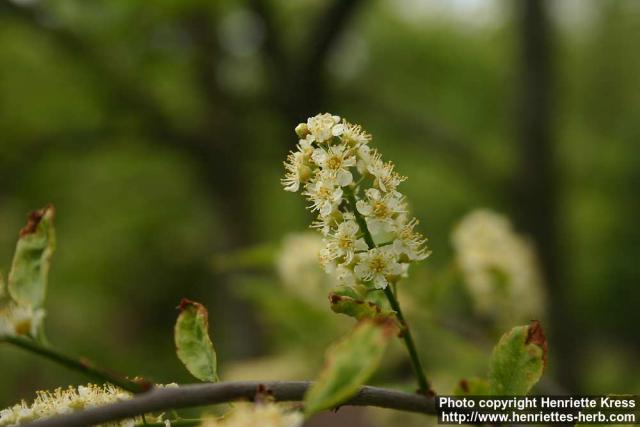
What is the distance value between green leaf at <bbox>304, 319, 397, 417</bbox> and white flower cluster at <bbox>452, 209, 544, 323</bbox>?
4.89ft

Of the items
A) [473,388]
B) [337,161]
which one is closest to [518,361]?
[473,388]

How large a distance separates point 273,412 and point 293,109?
3.64 meters

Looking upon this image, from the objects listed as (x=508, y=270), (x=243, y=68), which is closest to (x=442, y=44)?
(x=243, y=68)

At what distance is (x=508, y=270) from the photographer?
2.13m

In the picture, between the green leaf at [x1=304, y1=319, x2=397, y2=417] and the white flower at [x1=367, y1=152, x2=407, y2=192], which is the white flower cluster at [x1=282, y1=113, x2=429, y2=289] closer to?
the white flower at [x1=367, y1=152, x2=407, y2=192]

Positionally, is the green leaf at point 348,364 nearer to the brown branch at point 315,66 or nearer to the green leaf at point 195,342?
the green leaf at point 195,342

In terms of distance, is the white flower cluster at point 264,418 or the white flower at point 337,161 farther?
the white flower at point 337,161

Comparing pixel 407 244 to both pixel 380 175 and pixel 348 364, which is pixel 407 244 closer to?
pixel 380 175

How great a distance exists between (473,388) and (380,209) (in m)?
0.22

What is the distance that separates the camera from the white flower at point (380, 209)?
0.84m

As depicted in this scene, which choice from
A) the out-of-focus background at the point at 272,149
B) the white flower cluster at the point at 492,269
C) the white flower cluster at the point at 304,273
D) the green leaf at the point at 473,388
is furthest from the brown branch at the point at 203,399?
the white flower cluster at the point at 304,273

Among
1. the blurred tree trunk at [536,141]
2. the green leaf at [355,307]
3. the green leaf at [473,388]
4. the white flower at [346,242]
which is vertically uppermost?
the blurred tree trunk at [536,141]

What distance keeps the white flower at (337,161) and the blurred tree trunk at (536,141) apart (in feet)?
10.0

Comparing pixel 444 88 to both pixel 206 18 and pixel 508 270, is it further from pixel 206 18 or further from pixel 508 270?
pixel 508 270
